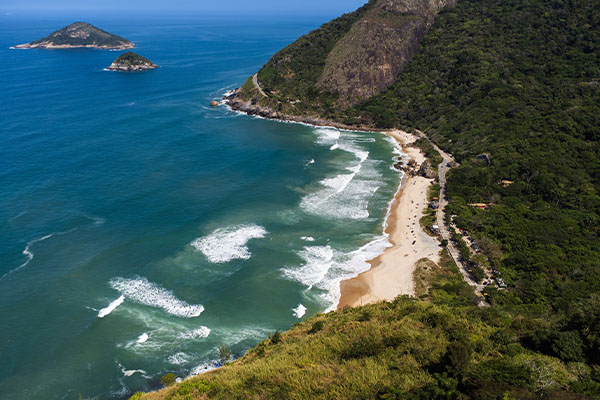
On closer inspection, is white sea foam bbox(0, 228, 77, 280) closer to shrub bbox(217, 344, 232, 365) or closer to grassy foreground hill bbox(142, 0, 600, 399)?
shrub bbox(217, 344, 232, 365)

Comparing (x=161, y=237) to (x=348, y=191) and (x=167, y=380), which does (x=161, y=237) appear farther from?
(x=348, y=191)

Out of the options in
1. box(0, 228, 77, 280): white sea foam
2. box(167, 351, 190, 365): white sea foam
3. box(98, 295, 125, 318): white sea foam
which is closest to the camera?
box(167, 351, 190, 365): white sea foam

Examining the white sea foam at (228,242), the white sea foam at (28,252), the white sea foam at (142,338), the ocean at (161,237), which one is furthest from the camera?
the white sea foam at (228,242)

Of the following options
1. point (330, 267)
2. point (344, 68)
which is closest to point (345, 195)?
point (330, 267)

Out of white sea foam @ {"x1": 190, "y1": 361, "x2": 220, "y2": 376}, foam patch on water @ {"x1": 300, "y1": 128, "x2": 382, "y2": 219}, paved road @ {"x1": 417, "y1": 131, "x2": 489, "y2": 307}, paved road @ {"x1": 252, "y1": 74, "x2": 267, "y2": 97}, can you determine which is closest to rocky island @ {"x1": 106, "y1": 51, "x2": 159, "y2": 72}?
paved road @ {"x1": 252, "y1": 74, "x2": 267, "y2": 97}

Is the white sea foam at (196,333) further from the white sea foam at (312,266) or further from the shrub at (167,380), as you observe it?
the white sea foam at (312,266)

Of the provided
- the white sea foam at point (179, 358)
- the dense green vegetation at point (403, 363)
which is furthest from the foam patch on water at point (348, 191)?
the white sea foam at point (179, 358)

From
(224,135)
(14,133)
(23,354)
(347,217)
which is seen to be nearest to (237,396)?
(23,354)
